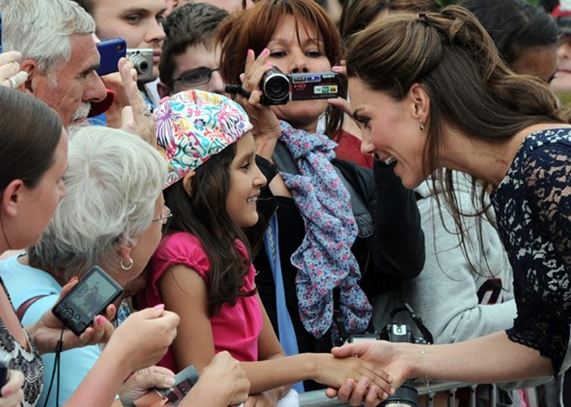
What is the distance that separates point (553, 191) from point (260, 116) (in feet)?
Result: 4.51

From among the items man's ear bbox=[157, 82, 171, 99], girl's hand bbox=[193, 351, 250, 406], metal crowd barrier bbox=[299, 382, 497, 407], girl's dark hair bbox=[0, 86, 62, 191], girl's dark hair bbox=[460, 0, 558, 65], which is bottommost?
metal crowd barrier bbox=[299, 382, 497, 407]

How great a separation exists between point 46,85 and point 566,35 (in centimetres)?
417

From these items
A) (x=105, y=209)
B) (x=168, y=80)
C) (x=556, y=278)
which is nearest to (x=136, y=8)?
(x=168, y=80)

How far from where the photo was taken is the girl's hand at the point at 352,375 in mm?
3955

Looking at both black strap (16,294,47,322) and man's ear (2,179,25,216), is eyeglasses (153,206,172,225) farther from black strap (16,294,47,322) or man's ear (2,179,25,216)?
man's ear (2,179,25,216)

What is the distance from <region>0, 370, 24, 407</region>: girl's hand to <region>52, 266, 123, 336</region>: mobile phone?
14.2 inches

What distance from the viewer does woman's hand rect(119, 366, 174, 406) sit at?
312 centimetres

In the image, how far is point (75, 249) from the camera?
329 centimetres

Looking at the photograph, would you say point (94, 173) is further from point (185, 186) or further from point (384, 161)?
point (384, 161)

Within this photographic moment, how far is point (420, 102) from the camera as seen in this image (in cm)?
383

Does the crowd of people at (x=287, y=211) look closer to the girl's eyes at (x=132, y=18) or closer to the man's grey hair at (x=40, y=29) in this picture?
the man's grey hair at (x=40, y=29)

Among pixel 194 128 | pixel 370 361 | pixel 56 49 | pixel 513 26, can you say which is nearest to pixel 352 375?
pixel 370 361

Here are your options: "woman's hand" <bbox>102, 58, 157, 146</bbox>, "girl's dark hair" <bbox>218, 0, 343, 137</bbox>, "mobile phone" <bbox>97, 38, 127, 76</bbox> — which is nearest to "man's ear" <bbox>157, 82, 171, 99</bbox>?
"girl's dark hair" <bbox>218, 0, 343, 137</bbox>

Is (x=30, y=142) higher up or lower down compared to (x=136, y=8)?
higher up
